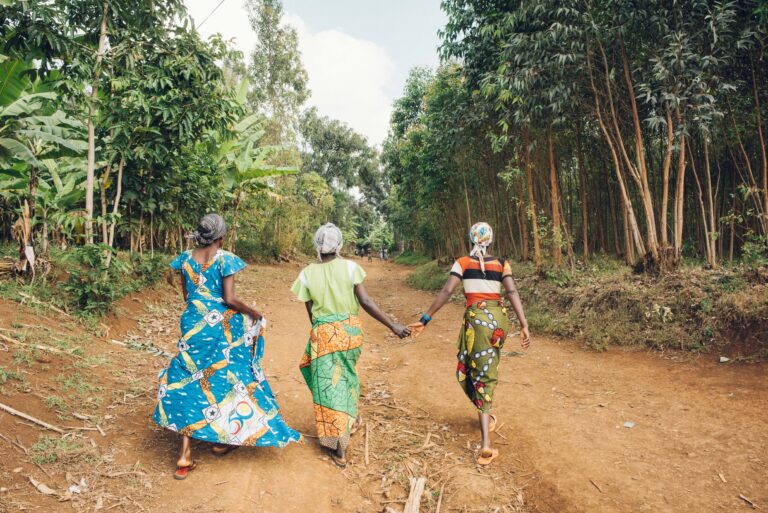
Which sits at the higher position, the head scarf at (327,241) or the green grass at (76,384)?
the head scarf at (327,241)

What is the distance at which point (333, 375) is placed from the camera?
11.3 ft

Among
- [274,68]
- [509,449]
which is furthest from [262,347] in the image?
[274,68]

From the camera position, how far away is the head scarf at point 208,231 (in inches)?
126

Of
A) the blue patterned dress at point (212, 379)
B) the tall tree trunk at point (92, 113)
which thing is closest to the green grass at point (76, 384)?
the blue patterned dress at point (212, 379)

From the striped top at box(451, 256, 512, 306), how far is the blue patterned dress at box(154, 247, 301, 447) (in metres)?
1.78

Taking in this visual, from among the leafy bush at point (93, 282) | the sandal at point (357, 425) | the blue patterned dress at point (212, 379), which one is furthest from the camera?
the leafy bush at point (93, 282)

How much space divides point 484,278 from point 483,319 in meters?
0.33

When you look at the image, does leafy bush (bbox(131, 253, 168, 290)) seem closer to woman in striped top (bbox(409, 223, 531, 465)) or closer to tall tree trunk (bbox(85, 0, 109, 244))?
tall tree trunk (bbox(85, 0, 109, 244))

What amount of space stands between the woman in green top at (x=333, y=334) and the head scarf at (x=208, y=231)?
2.22 feet

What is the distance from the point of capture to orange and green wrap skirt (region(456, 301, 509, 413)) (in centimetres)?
367

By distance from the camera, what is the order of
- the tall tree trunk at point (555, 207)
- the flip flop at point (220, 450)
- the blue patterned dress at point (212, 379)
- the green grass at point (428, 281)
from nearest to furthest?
1. the blue patterned dress at point (212, 379)
2. the flip flop at point (220, 450)
3. the tall tree trunk at point (555, 207)
4. the green grass at point (428, 281)

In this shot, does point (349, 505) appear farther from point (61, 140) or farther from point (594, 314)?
point (61, 140)

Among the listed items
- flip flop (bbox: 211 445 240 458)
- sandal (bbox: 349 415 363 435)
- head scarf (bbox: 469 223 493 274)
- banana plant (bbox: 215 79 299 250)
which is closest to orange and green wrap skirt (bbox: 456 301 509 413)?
head scarf (bbox: 469 223 493 274)

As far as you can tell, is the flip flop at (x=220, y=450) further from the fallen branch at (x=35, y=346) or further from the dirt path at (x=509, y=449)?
the fallen branch at (x=35, y=346)
